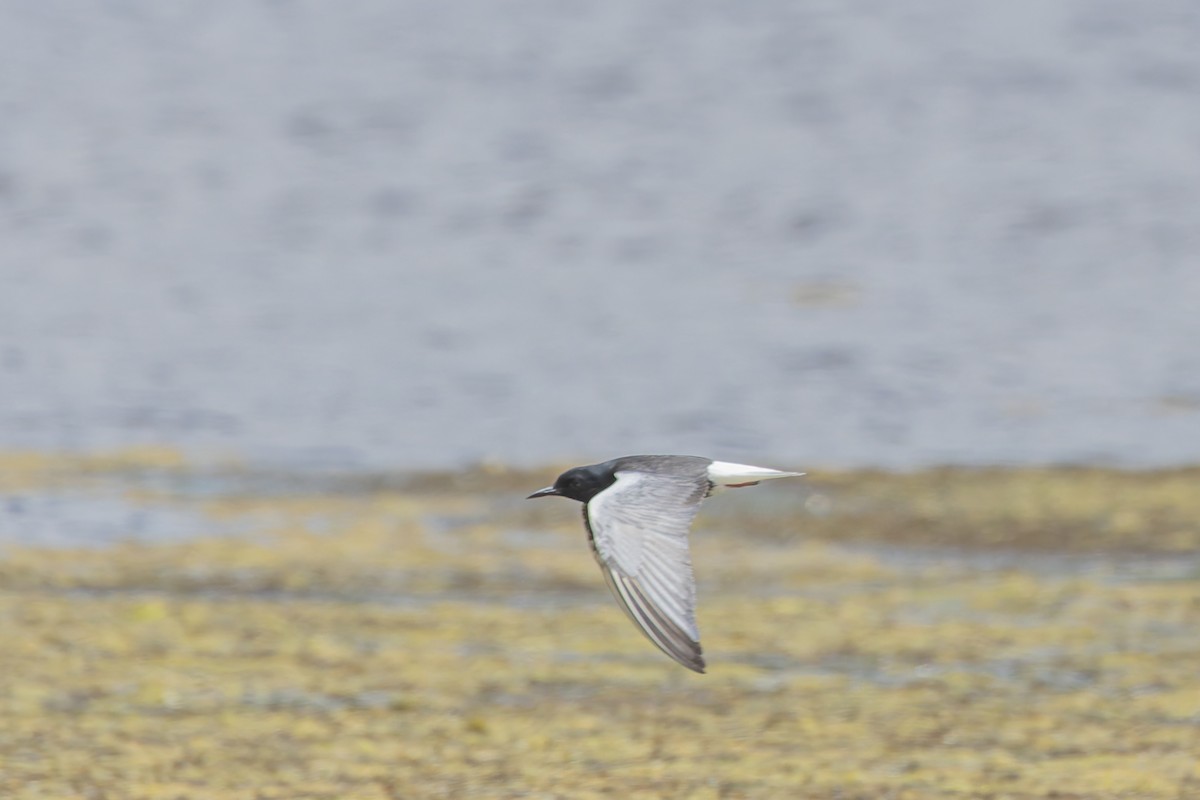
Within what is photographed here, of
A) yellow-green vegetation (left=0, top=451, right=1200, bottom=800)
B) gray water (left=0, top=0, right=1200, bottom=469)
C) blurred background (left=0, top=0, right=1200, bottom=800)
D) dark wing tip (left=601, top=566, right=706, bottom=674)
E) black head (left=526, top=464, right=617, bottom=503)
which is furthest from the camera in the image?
gray water (left=0, top=0, right=1200, bottom=469)

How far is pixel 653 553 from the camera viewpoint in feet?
20.5

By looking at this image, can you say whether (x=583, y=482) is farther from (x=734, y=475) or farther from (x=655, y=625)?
(x=655, y=625)

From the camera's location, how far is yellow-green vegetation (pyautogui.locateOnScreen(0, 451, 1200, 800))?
7.89m

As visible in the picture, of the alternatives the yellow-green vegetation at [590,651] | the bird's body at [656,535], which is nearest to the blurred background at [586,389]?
the yellow-green vegetation at [590,651]

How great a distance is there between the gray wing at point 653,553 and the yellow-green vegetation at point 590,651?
1.36 m

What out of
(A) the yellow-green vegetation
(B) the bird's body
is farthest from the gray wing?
(A) the yellow-green vegetation

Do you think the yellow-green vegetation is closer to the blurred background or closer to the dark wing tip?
the blurred background

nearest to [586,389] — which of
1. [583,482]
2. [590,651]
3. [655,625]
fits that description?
[590,651]

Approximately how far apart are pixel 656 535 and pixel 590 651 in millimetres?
3381

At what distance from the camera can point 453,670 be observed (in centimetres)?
931

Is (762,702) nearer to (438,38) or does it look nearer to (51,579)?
(51,579)

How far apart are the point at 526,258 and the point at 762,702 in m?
14.4

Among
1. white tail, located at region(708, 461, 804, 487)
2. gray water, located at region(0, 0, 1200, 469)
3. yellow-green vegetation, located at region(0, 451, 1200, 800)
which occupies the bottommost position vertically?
yellow-green vegetation, located at region(0, 451, 1200, 800)

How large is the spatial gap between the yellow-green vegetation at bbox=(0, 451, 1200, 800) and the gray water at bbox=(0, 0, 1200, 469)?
197 cm
